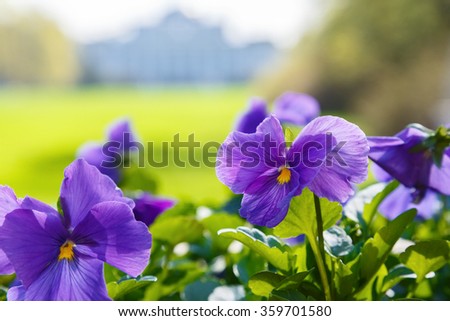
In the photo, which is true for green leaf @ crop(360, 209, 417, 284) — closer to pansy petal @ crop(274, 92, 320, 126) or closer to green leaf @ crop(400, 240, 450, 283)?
green leaf @ crop(400, 240, 450, 283)

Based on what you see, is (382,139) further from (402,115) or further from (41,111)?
(41,111)

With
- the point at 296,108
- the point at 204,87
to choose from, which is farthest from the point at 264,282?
the point at 204,87

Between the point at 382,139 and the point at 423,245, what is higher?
the point at 382,139

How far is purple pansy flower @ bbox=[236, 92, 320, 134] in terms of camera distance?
44.8 inches

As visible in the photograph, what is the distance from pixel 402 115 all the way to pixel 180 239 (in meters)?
10.4

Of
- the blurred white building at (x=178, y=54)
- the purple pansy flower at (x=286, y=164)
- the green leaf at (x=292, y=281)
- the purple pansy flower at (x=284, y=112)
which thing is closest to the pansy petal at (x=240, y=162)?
the purple pansy flower at (x=286, y=164)

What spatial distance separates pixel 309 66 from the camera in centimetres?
1591

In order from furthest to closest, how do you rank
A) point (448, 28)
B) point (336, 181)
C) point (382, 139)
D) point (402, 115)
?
point (448, 28) < point (402, 115) < point (382, 139) < point (336, 181)

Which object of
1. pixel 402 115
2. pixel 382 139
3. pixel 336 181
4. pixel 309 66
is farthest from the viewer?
pixel 309 66

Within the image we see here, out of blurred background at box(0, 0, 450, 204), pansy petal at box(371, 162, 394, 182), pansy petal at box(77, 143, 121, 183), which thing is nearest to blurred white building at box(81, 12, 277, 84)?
blurred background at box(0, 0, 450, 204)

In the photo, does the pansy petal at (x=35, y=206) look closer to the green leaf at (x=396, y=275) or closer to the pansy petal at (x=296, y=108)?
the green leaf at (x=396, y=275)

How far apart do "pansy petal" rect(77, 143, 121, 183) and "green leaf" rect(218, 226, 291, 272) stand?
59 cm

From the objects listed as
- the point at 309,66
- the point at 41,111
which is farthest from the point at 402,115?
the point at 41,111

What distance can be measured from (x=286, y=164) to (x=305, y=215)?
0.20ft
